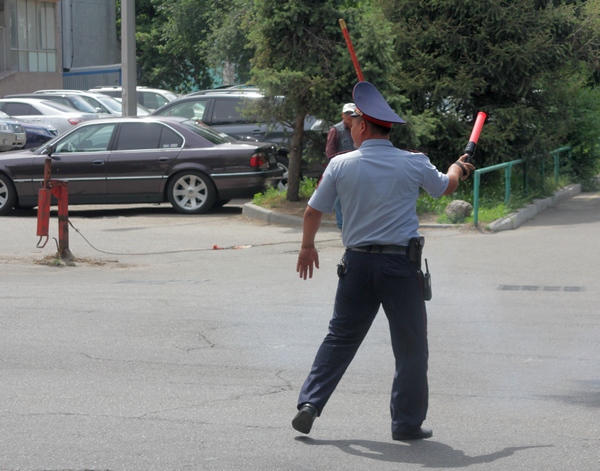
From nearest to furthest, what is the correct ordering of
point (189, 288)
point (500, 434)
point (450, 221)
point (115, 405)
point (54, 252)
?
1. point (500, 434)
2. point (115, 405)
3. point (189, 288)
4. point (54, 252)
5. point (450, 221)

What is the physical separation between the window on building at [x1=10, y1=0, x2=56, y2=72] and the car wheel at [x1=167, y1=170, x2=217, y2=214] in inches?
1271

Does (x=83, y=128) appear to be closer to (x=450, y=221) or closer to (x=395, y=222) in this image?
(x=450, y=221)

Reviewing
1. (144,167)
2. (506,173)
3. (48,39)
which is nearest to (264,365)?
(506,173)

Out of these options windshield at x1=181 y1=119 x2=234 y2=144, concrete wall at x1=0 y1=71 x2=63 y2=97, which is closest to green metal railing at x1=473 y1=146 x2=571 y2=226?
windshield at x1=181 y1=119 x2=234 y2=144

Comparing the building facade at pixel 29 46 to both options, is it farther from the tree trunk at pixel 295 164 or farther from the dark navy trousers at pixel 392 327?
the dark navy trousers at pixel 392 327

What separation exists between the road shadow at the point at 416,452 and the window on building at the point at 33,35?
43.6 m

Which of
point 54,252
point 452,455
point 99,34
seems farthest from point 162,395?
point 99,34

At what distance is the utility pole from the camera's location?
20.0 m

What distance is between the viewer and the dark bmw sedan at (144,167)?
52.6 feet

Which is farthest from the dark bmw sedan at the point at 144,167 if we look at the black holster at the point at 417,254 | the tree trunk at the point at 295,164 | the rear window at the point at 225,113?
the black holster at the point at 417,254

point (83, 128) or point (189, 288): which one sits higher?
point (83, 128)

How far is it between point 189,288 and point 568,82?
989 cm

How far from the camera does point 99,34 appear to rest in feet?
183

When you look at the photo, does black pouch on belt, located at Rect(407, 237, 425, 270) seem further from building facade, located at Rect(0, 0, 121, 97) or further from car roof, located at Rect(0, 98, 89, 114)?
building facade, located at Rect(0, 0, 121, 97)
